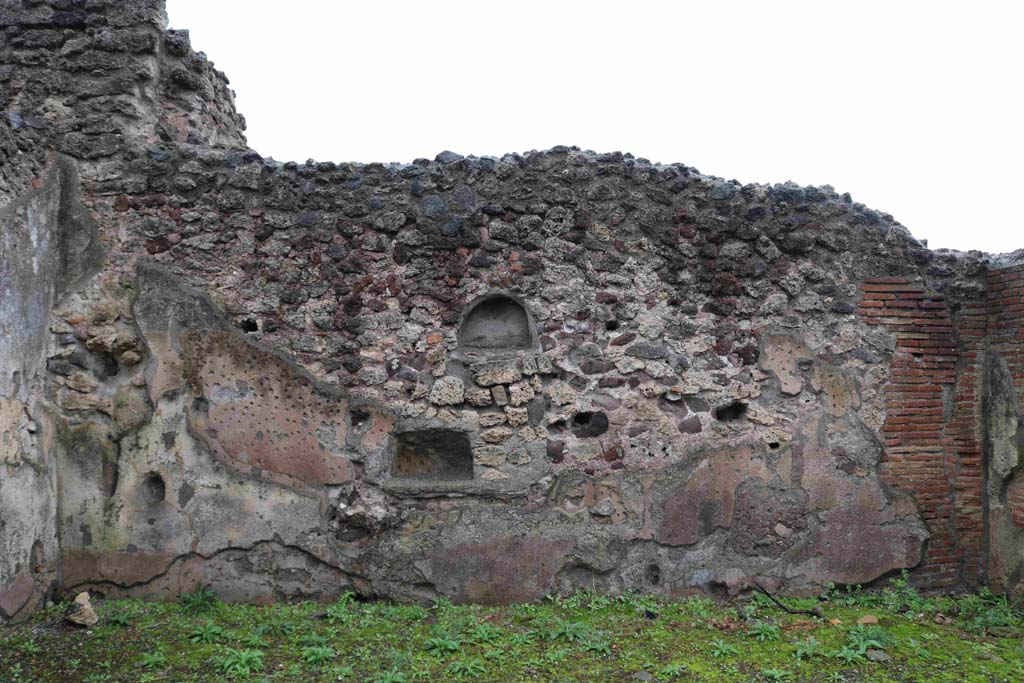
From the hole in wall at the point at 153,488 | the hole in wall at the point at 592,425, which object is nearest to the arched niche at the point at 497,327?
the hole in wall at the point at 592,425

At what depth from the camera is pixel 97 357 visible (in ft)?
14.7

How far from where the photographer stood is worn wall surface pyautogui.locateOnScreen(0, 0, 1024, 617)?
4.40 m

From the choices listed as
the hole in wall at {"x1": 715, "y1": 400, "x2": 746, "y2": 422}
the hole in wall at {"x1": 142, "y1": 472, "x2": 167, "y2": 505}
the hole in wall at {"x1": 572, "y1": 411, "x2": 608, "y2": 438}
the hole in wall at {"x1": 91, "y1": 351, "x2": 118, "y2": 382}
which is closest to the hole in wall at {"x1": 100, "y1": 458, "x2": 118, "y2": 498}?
the hole in wall at {"x1": 142, "y1": 472, "x2": 167, "y2": 505}

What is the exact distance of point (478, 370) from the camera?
14.8ft

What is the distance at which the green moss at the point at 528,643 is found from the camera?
345cm

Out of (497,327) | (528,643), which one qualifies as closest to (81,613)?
(528,643)

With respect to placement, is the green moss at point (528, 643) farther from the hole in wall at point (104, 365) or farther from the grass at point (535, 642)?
the hole in wall at point (104, 365)

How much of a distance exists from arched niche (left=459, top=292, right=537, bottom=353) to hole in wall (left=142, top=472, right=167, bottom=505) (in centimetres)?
193

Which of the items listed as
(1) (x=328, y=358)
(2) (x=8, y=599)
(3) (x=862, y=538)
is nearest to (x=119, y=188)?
(1) (x=328, y=358)

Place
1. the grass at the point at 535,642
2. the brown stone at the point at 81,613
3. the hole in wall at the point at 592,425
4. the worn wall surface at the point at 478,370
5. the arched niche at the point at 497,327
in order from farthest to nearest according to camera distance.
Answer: the arched niche at the point at 497,327, the hole in wall at the point at 592,425, the worn wall surface at the point at 478,370, the brown stone at the point at 81,613, the grass at the point at 535,642

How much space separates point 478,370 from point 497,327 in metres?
0.37

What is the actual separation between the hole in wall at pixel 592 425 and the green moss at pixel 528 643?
946 mm

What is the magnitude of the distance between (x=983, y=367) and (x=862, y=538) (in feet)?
4.26

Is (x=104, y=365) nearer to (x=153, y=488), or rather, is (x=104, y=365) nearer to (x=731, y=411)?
(x=153, y=488)
